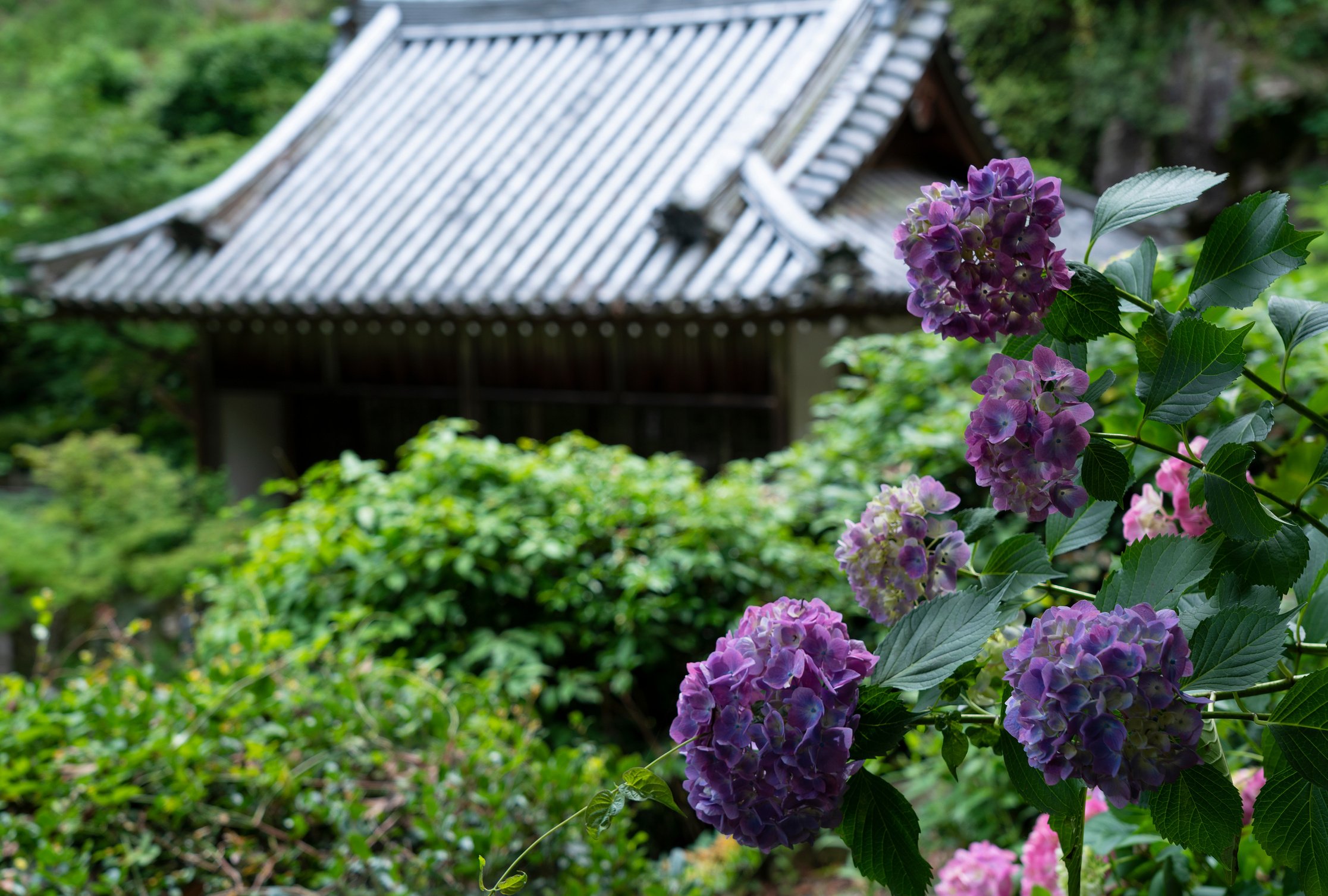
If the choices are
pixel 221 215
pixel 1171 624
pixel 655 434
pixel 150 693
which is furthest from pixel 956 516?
pixel 221 215

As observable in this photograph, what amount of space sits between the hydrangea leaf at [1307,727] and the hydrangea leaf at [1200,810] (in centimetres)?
5

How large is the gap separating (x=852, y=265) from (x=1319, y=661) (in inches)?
155

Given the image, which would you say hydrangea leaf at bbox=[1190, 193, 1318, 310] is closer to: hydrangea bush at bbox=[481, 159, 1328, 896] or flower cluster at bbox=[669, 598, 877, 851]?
hydrangea bush at bbox=[481, 159, 1328, 896]

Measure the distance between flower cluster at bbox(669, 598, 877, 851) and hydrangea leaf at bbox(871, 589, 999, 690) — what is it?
1.0 inches

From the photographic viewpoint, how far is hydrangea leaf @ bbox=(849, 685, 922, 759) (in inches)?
28.2

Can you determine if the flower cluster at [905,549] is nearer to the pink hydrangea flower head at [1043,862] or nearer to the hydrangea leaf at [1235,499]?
the hydrangea leaf at [1235,499]

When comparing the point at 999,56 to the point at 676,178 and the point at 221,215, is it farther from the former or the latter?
the point at 221,215

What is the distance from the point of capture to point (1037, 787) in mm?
735

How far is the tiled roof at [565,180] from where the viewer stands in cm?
558

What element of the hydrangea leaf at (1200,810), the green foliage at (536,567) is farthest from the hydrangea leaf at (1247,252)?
the green foliage at (536,567)

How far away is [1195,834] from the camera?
72 cm

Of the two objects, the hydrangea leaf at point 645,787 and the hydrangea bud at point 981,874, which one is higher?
the hydrangea leaf at point 645,787

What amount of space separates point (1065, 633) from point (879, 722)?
5.6 inches

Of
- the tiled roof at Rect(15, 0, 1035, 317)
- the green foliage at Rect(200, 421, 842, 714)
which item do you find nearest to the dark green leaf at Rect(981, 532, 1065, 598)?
the green foliage at Rect(200, 421, 842, 714)
